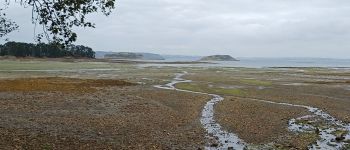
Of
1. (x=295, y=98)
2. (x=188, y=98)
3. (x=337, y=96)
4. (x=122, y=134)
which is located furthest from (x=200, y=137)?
(x=337, y=96)

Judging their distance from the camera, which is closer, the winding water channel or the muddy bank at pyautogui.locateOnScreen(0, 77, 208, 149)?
the muddy bank at pyautogui.locateOnScreen(0, 77, 208, 149)

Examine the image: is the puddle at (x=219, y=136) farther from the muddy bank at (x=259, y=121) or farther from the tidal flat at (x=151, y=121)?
the muddy bank at (x=259, y=121)

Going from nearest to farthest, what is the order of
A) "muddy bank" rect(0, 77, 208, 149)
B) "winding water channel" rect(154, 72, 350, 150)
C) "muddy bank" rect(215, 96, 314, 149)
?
1. "muddy bank" rect(0, 77, 208, 149)
2. "winding water channel" rect(154, 72, 350, 150)
3. "muddy bank" rect(215, 96, 314, 149)

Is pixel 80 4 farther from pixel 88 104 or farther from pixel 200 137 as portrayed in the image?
pixel 88 104

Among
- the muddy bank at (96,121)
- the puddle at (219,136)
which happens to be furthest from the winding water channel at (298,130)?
the muddy bank at (96,121)

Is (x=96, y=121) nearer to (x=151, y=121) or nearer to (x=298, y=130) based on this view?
(x=151, y=121)

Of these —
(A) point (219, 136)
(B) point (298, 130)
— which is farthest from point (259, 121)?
(A) point (219, 136)

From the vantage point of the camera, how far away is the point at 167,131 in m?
24.2

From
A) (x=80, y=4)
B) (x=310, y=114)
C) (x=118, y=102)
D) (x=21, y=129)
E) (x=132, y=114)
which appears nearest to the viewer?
(x=80, y=4)

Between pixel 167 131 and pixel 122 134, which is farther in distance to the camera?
pixel 167 131

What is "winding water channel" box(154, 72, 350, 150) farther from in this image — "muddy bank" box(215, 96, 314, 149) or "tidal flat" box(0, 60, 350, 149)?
"muddy bank" box(215, 96, 314, 149)

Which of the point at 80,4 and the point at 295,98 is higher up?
the point at 80,4

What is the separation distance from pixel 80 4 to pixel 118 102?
2081cm

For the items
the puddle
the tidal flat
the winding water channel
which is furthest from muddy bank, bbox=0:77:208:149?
the winding water channel
